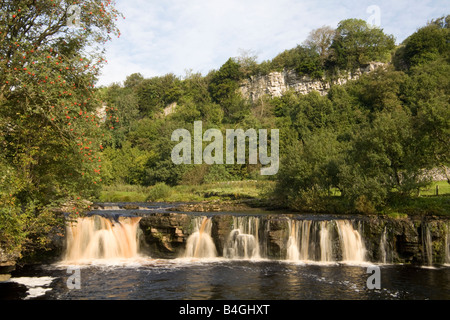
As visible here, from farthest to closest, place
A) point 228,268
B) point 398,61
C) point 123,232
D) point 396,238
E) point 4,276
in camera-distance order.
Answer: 1. point 398,61
2. point 123,232
3. point 396,238
4. point 228,268
5. point 4,276

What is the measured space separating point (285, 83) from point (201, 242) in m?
68.1

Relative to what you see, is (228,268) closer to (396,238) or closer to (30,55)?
(396,238)

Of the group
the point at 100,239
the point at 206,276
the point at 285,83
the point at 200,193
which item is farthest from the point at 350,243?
the point at 285,83

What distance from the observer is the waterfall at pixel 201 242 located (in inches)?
837

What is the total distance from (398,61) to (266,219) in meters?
65.4

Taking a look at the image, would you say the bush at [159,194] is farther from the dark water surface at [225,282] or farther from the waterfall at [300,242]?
the waterfall at [300,242]

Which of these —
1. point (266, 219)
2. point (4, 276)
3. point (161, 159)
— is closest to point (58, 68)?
point (4, 276)

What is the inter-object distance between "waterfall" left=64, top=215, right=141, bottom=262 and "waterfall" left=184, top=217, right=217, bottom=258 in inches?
131

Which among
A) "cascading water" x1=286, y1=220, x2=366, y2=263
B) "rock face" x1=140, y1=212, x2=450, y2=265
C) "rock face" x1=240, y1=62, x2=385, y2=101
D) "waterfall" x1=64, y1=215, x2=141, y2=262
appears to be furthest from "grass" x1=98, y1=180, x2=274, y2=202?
"rock face" x1=240, y1=62, x2=385, y2=101

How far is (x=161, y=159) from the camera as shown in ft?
195

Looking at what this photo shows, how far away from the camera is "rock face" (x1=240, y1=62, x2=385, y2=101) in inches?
3029

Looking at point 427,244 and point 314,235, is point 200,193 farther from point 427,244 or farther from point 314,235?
point 427,244

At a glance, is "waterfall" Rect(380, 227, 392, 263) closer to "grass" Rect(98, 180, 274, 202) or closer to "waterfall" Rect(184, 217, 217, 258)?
"waterfall" Rect(184, 217, 217, 258)
